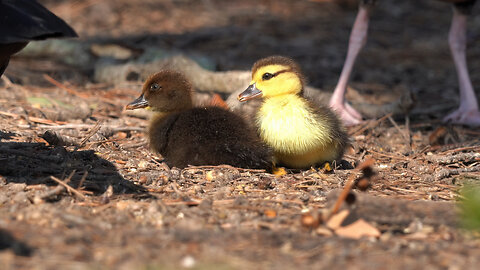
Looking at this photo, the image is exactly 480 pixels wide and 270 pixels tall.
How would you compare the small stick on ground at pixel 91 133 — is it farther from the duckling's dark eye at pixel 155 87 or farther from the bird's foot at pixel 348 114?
the bird's foot at pixel 348 114

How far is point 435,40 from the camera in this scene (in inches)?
334

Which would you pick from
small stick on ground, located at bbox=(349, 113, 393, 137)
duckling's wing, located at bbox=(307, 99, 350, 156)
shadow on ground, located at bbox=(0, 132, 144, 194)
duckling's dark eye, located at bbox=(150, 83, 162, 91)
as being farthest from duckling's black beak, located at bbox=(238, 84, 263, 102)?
small stick on ground, located at bbox=(349, 113, 393, 137)

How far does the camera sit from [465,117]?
17.6ft

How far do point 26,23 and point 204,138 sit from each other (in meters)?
1.32

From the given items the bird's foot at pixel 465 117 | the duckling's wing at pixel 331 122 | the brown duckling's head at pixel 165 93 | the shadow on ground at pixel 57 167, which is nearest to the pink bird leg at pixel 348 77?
the bird's foot at pixel 465 117

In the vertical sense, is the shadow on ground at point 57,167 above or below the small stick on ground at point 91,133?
below

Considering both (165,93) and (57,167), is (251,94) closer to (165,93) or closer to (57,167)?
(165,93)

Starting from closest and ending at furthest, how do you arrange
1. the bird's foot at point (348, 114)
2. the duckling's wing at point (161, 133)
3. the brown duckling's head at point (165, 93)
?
the duckling's wing at point (161, 133) < the brown duckling's head at point (165, 93) < the bird's foot at point (348, 114)

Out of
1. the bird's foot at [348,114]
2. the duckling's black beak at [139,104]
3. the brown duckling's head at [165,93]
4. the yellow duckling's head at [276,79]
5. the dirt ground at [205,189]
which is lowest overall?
the dirt ground at [205,189]

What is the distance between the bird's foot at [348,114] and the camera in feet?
16.9

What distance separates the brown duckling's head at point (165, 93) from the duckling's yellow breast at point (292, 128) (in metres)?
0.72

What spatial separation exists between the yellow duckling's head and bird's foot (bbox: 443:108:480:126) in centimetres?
206

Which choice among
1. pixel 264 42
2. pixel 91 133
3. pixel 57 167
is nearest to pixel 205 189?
pixel 57 167

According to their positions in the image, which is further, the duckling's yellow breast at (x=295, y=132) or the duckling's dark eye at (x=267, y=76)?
the duckling's dark eye at (x=267, y=76)
